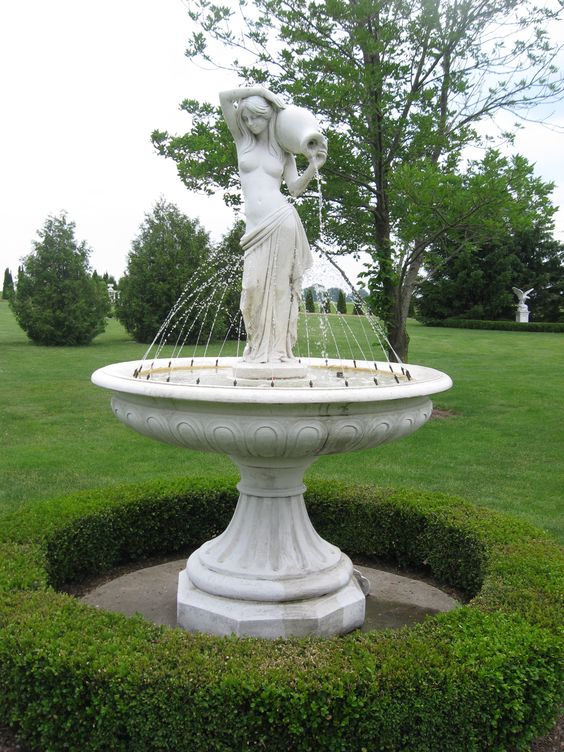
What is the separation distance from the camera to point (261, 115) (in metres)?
4.58

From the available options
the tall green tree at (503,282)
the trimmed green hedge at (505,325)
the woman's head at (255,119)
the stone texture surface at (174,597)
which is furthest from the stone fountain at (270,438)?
the tall green tree at (503,282)

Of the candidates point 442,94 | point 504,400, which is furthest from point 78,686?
point 504,400

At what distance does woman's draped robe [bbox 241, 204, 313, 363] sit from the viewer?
4520 mm

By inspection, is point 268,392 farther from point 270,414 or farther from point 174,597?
point 174,597

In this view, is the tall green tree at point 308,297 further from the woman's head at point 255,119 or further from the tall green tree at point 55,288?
the tall green tree at point 55,288

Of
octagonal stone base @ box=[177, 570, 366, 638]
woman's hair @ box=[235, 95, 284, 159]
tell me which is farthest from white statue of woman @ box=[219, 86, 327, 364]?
octagonal stone base @ box=[177, 570, 366, 638]

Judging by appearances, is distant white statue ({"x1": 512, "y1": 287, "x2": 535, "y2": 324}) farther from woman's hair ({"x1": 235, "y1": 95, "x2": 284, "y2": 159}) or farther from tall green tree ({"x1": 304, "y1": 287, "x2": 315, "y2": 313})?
woman's hair ({"x1": 235, "y1": 95, "x2": 284, "y2": 159})

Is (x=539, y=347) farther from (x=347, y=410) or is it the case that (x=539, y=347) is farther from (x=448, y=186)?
(x=347, y=410)

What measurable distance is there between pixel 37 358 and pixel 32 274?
Answer: 4085mm

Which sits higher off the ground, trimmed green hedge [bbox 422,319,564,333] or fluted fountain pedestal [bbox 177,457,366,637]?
trimmed green hedge [bbox 422,319,564,333]

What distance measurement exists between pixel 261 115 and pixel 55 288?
2008 cm

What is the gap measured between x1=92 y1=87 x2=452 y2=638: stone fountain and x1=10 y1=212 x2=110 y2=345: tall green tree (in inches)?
764

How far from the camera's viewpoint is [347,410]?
367 cm

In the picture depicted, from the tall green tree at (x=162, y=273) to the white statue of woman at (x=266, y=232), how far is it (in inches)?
722
